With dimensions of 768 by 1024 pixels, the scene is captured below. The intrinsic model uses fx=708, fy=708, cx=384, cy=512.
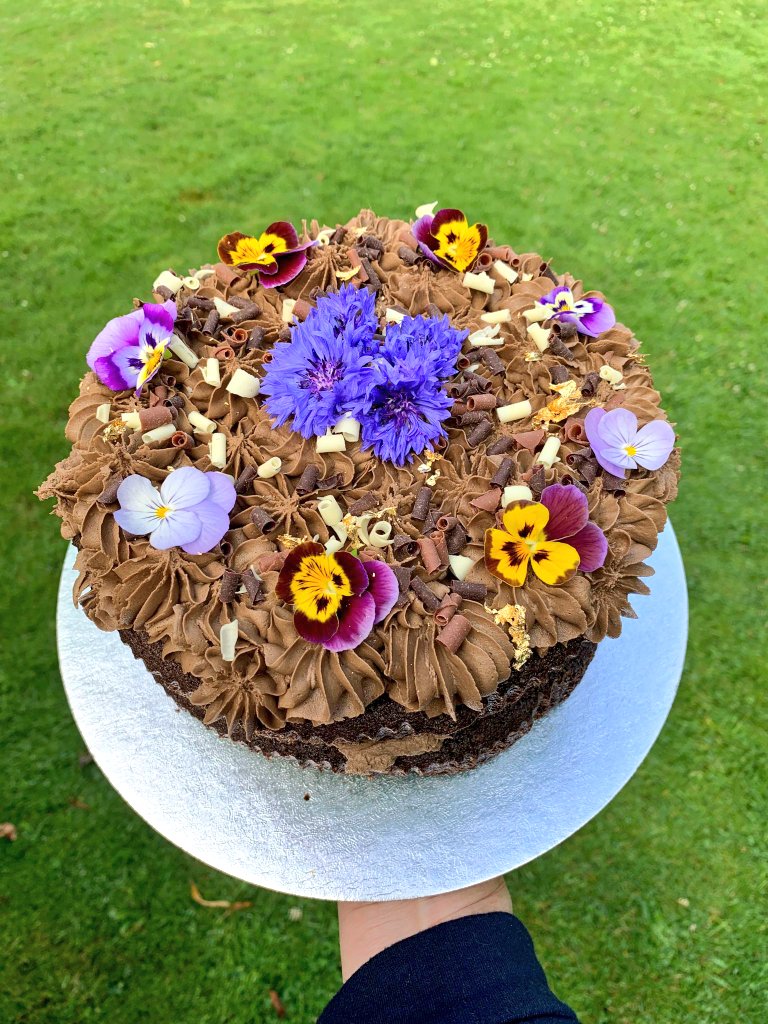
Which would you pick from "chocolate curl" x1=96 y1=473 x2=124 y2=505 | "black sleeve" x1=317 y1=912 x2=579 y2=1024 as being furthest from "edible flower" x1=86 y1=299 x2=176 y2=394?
"black sleeve" x1=317 y1=912 x2=579 y2=1024

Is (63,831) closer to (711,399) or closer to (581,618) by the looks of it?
(581,618)

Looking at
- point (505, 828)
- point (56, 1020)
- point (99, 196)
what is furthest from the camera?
point (99, 196)

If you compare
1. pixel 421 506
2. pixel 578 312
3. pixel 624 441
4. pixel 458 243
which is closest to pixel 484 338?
pixel 578 312

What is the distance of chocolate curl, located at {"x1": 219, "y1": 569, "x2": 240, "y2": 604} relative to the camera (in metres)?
1.91

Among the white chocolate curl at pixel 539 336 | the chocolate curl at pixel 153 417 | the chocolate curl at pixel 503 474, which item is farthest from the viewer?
the white chocolate curl at pixel 539 336

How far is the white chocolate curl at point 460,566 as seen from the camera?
195 centimetres

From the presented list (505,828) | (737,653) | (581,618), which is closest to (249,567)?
(581,618)

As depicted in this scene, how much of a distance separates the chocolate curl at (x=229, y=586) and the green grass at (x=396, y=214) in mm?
1846

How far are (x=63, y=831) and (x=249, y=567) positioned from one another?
208cm

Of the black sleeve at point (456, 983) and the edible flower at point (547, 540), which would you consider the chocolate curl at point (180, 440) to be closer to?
the edible flower at point (547, 540)

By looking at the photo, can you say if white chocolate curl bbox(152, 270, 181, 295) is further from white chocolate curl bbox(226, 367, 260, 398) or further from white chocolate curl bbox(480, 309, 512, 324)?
white chocolate curl bbox(480, 309, 512, 324)

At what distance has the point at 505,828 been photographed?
2.26 meters

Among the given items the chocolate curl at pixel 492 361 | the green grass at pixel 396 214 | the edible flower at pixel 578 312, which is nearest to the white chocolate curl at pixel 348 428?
the chocolate curl at pixel 492 361

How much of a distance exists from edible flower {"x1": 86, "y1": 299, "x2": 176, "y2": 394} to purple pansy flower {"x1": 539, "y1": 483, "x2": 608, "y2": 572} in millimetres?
1280
